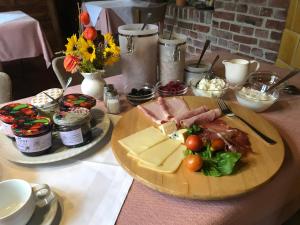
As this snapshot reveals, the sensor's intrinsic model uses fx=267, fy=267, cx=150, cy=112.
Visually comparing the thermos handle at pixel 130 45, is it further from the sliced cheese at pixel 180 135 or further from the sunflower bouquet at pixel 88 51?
the sliced cheese at pixel 180 135

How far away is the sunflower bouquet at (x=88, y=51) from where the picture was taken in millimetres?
853

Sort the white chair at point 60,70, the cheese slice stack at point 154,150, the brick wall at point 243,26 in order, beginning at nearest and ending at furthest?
the cheese slice stack at point 154,150, the white chair at point 60,70, the brick wall at point 243,26

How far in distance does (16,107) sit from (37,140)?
0.17m

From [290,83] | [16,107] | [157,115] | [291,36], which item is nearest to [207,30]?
[291,36]

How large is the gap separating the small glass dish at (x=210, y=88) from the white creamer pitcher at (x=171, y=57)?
0.28ft

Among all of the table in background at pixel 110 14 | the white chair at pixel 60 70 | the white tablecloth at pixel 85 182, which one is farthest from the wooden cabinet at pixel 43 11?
the white tablecloth at pixel 85 182

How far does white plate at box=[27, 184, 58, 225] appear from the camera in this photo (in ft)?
1.67

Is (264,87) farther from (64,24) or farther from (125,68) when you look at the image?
(64,24)

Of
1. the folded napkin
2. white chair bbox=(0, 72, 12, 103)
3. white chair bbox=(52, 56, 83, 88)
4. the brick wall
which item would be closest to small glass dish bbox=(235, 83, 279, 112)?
white chair bbox=(52, 56, 83, 88)

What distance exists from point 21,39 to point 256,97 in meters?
2.18

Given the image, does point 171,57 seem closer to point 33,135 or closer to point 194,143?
point 194,143

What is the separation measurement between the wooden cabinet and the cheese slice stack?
130 inches

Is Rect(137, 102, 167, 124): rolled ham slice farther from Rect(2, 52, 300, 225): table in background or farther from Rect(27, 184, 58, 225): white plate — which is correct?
Rect(27, 184, 58, 225): white plate

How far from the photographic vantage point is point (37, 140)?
0.66m
